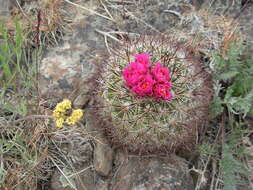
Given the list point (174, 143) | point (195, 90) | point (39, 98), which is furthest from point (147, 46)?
point (39, 98)

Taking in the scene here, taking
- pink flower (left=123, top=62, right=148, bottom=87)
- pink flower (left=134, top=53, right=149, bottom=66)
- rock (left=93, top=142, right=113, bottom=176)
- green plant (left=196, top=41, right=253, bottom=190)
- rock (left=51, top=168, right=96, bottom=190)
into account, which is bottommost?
rock (left=51, top=168, right=96, bottom=190)

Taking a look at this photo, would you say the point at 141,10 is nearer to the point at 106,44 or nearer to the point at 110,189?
the point at 106,44

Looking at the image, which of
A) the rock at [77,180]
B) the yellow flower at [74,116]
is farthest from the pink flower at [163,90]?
the rock at [77,180]

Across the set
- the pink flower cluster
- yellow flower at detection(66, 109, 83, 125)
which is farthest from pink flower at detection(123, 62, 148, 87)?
yellow flower at detection(66, 109, 83, 125)

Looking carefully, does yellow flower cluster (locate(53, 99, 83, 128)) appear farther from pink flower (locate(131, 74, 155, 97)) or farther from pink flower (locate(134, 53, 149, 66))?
pink flower (locate(134, 53, 149, 66))

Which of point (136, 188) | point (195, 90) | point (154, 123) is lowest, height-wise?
point (136, 188)

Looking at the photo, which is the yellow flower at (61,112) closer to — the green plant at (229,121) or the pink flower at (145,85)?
the pink flower at (145,85)

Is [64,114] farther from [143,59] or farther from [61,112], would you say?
[143,59]

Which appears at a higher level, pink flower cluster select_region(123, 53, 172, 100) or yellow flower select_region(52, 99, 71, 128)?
pink flower cluster select_region(123, 53, 172, 100)
